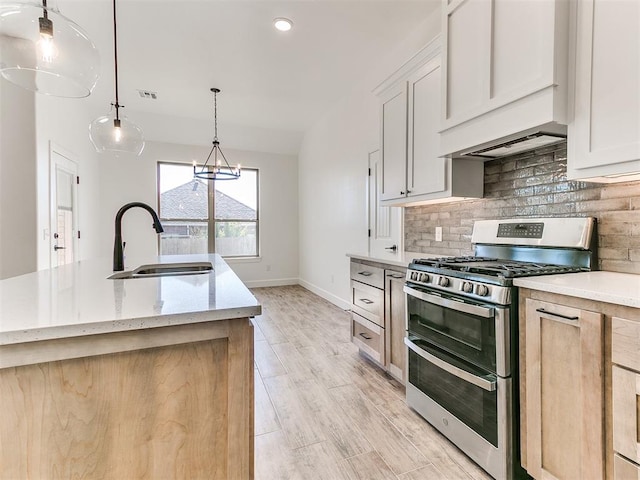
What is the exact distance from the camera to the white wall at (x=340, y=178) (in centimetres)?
375

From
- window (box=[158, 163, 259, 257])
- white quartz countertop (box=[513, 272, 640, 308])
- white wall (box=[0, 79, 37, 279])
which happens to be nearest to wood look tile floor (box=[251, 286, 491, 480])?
white quartz countertop (box=[513, 272, 640, 308])

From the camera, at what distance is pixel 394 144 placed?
277 cm

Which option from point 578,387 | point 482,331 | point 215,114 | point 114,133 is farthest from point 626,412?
point 215,114

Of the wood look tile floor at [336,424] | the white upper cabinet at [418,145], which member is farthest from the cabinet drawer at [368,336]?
the white upper cabinet at [418,145]

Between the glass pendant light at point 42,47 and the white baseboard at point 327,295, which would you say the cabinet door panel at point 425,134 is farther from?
the white baseboard at point 327,295

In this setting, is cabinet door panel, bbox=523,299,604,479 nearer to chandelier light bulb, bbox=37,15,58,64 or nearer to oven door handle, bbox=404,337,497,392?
oven door handle, bbox=404,337,497,392

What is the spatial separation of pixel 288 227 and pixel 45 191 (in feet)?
13.6

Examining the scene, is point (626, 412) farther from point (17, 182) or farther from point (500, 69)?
point (17, 182)

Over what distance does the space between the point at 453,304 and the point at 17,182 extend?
14.0ft

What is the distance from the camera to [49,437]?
812mm

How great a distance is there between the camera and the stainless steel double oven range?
1462 mm

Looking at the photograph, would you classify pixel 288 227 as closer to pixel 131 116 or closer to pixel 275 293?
pixel 275 293

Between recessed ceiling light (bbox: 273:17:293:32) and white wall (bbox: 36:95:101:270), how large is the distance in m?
2.63

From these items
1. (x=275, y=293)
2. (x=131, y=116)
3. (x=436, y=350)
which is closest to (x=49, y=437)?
(x=436, y=350)
